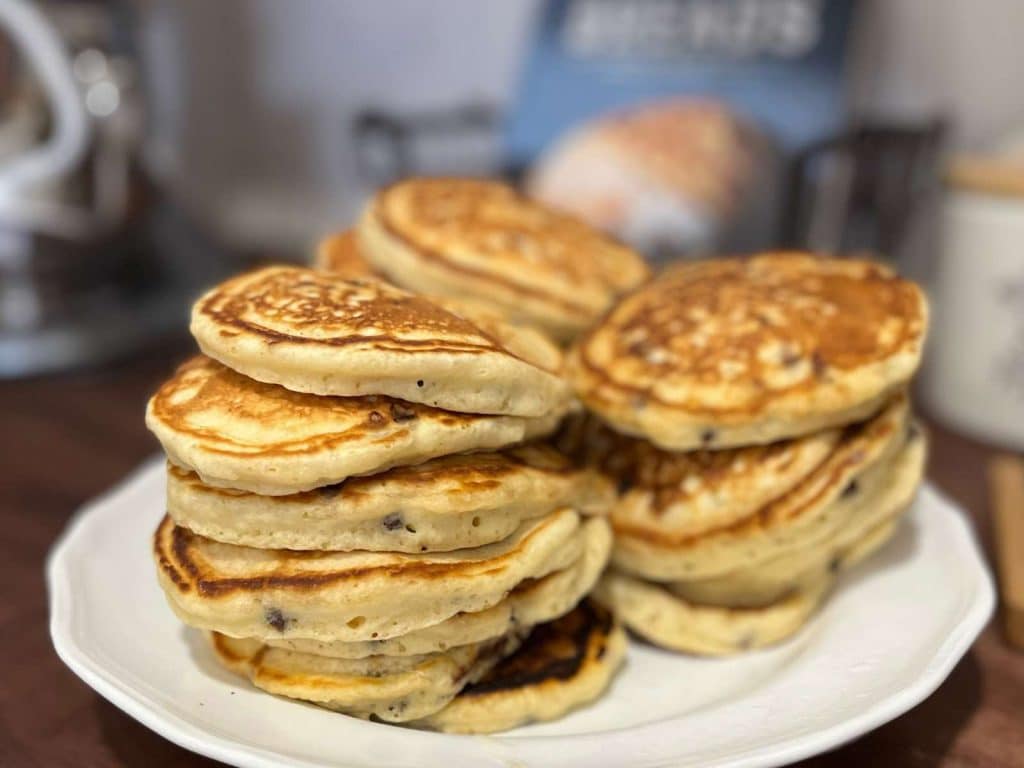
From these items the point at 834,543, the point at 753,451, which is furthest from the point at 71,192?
the point at 834,543

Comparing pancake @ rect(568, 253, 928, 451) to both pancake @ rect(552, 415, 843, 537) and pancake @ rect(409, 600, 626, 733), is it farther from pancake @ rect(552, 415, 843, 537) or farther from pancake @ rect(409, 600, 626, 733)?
pancake @ rect(409, 600, 626, 733)

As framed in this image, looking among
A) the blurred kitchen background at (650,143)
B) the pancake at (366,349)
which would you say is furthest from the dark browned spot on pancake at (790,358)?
the blurred kitchen background at (650,143)

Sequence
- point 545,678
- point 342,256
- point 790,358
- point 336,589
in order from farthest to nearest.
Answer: point 342,256 → point 790,358 → point 545,678 → point 336,589

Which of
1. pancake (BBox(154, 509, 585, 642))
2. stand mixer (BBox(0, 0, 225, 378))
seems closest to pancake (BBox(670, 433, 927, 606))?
pancake (BBox(154, 509, 585, 642))

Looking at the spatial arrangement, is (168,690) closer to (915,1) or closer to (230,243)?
(915,1)

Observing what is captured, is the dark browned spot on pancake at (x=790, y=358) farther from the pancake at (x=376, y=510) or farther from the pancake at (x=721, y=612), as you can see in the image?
the pancake at (x=376, y=510)

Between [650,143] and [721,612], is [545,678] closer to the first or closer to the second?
[721,612]
